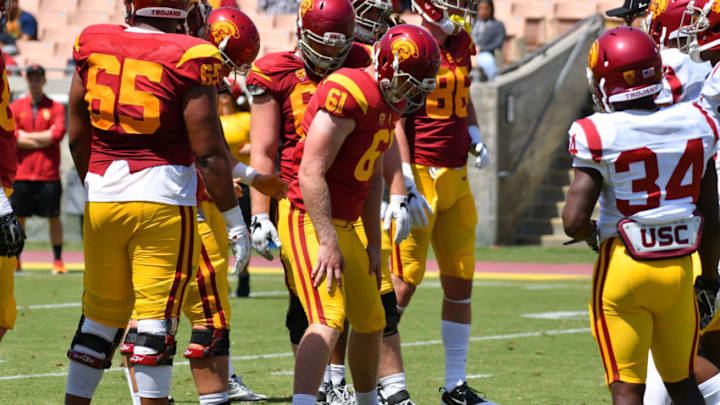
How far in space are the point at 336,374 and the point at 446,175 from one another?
1373 mm

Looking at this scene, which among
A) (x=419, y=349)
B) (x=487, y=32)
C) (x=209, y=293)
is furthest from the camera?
(x=487, y=32)

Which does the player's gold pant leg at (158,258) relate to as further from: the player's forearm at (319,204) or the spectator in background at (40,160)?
the spectator in background at (40,160)

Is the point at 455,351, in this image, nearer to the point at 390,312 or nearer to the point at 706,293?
the point at 390,312

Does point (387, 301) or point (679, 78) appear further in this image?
point (387, 301)

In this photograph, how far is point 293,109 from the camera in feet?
19.2

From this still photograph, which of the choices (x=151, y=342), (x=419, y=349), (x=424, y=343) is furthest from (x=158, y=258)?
(x=424, y=343)

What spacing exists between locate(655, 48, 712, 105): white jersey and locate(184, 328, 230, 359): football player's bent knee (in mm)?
2296

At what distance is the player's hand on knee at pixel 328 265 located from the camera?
4.88 metres

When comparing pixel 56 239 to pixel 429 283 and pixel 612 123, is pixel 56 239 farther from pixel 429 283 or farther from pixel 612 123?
pixel 612 123

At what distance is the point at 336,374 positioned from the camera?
631cm

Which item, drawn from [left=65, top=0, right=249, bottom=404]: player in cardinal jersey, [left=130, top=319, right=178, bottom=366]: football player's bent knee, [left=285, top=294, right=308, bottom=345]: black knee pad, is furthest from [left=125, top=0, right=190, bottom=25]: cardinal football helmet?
[left=285, top=294, right=308, bottom=345]: black knee pad

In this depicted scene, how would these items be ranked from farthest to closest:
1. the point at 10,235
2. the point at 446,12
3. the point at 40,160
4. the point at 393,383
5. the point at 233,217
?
the point at 40,160, the point at 446,12, the point at 393,383, the point at 10,235, the point at 233,217

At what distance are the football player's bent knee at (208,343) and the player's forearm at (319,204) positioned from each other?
1047 mm

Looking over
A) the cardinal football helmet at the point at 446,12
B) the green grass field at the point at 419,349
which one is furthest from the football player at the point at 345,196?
the cardinal football helmet at the point at 446,12
